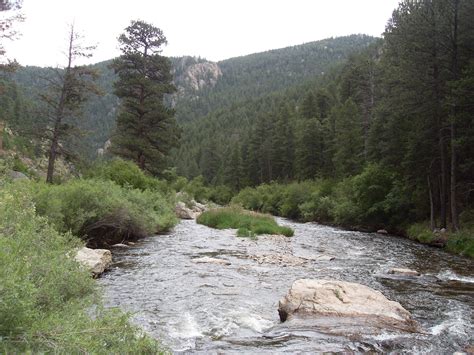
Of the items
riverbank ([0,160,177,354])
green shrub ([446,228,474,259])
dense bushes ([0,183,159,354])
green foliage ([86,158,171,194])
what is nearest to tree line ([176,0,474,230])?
green shrub ([446,228,474,259])

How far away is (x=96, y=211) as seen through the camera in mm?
16234

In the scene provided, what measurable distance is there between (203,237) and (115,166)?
348 inches

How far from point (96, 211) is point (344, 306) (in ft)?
35.9

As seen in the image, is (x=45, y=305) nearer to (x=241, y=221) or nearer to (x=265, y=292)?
(x=265, y=292)

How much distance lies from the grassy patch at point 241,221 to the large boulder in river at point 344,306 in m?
14.0

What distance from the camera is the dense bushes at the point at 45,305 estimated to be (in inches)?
148

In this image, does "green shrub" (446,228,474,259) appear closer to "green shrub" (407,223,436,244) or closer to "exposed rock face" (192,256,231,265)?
"green shrub" (407,223,436,244)

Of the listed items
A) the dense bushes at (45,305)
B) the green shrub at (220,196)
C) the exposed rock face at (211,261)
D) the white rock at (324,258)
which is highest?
the dense bushes at (45,305)

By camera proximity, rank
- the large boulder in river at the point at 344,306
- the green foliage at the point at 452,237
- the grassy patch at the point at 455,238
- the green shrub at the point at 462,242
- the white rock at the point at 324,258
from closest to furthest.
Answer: the large boulder in river at the point at 344,306 → the white rock at the point at 324,258 → the green shrub at the point at 462,242 → the grassy patch at the point at 455,238 → the green foliage at the point at 452,237

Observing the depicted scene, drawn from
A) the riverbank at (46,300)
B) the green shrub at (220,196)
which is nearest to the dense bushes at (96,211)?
the riverbank at (46,300)

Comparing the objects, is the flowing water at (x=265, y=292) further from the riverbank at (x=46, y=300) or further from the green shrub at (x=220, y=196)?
the green shrub at (x=220, y=196)

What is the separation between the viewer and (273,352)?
6.68 metres

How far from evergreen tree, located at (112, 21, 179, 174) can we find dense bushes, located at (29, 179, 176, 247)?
13416 mm

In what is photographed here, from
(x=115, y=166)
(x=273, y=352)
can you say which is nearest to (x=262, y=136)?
(x=115, y=166)
